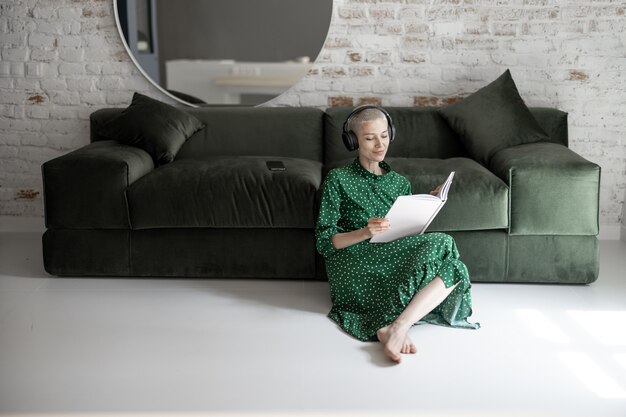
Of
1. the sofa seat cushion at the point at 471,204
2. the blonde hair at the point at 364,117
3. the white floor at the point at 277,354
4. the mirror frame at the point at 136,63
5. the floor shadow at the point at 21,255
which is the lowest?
the white floor at the point at 277,354

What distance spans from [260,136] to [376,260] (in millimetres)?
1553

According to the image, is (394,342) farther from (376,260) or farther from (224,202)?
(224,202)

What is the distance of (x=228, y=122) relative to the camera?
4.39 metres

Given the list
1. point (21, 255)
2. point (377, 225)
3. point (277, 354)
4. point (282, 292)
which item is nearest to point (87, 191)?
point (21, 255)

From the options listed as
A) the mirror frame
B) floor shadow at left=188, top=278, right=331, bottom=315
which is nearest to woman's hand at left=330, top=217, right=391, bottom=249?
floor shadow at left=188, top=278, right=331, bottom=315

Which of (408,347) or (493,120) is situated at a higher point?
(493,120)

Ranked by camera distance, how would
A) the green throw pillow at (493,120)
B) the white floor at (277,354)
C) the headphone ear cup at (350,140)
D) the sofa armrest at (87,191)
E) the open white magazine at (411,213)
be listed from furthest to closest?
the green throw pillow at (493,120), the sofa armrest at (87,191), the headphone ear cup at (350,140), the open white magazine at (411,213), the white floor at (277,354)

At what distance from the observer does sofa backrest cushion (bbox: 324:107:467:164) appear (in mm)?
4320

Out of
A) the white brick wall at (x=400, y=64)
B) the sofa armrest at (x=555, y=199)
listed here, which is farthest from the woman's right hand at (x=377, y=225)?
the white brick wall at (x=400, y=64)

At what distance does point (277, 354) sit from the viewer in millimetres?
2781

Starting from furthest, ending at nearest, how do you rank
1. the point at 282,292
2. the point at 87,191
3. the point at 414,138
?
the point at 414,138 < the point at 87,191 < the point at 282,292

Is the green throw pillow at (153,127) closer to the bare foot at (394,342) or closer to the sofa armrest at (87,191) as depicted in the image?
the sofa armrest at (87,191)

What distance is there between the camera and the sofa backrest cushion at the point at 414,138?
432 centimetres

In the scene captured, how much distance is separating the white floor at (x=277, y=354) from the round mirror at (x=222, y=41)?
4.98 ft
